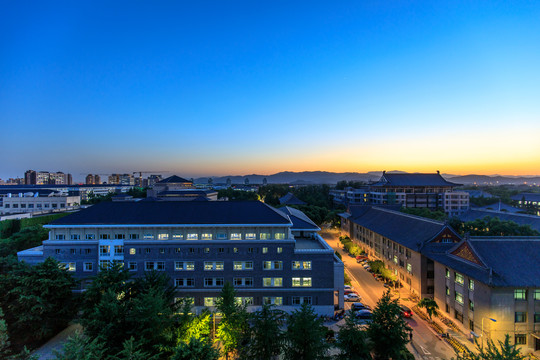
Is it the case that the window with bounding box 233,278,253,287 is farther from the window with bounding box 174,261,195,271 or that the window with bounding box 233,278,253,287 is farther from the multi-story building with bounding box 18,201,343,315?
the window with bounding box 174,261,195,271

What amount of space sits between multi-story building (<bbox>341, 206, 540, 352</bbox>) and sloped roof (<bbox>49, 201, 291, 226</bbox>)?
18492mm

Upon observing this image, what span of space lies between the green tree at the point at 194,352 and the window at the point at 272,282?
13.9m

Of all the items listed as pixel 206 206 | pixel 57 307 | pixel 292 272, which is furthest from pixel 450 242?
pixel 57 307

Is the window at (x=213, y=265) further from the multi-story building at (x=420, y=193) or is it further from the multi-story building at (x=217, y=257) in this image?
the multi-story building at (x=420, y=193)

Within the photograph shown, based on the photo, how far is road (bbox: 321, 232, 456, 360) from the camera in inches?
941

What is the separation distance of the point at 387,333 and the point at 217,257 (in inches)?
712

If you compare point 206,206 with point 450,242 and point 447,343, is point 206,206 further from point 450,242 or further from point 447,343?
point 450,242

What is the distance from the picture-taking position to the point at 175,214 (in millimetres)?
32719

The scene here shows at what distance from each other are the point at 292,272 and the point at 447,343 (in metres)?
15.8

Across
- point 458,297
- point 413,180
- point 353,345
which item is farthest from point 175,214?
point 413,180

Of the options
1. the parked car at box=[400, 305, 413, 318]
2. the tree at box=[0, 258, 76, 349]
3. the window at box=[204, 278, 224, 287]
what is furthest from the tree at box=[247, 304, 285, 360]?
the tree at box=[0, 258, 76, 349]

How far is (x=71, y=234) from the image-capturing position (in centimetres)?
3183

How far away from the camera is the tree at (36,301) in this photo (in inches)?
973

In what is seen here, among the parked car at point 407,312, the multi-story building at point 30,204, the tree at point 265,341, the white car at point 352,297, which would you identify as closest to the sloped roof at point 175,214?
the tree at point 265,341
